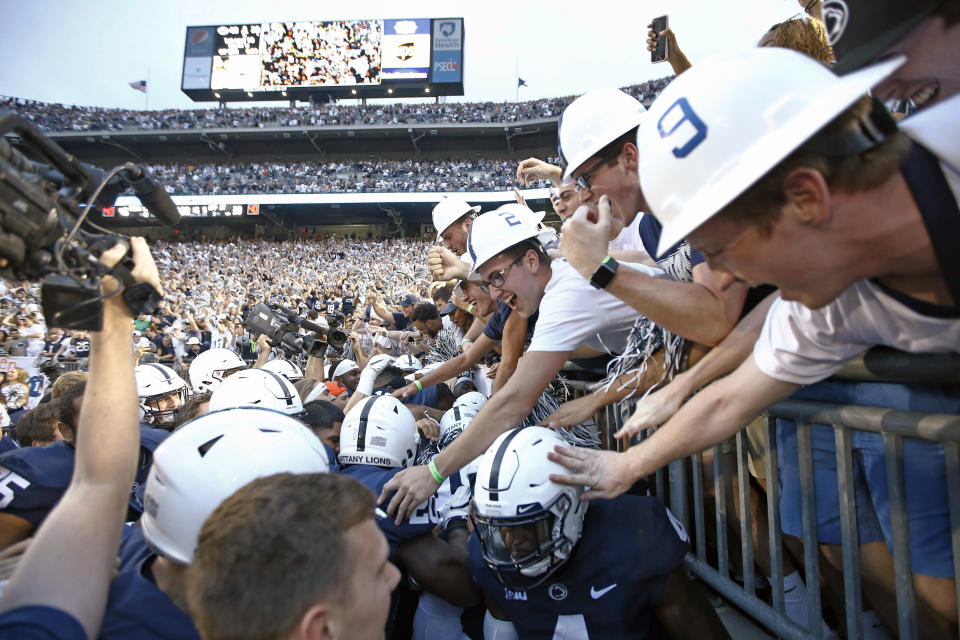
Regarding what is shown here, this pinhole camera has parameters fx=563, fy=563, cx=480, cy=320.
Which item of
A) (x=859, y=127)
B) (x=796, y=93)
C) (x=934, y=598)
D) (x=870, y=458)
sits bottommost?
(x=934, y=598)

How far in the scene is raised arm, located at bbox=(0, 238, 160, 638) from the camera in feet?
4.43

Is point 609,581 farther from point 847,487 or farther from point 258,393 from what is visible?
point 258,393

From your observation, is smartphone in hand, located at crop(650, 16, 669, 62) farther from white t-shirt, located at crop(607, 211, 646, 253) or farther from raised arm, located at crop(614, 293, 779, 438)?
raised arm, located at crop(614, 293, 779, 438)

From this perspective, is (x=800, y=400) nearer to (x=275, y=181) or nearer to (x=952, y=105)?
(x=952, y=105)

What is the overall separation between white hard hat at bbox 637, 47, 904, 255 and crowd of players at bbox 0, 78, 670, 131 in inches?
1572

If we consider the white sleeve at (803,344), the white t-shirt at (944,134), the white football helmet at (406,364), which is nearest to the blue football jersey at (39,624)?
the white sleeve at (803,344)

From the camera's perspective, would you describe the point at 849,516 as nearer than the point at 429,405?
Yes

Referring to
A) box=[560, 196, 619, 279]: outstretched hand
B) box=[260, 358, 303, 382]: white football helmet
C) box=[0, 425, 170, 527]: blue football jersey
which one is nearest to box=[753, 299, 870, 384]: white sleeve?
box=[560, 196, 619, 279]: outstretched hand

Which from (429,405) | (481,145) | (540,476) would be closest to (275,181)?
(481,145)

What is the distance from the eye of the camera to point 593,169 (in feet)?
9.65

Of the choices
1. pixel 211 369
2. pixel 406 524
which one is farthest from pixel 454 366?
pixel 211 369

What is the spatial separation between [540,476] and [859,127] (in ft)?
5.55

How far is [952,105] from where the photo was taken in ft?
3.67

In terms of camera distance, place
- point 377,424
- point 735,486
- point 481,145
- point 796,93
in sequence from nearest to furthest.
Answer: point 796,93, point 735,486, point 377,424, point 481,145
